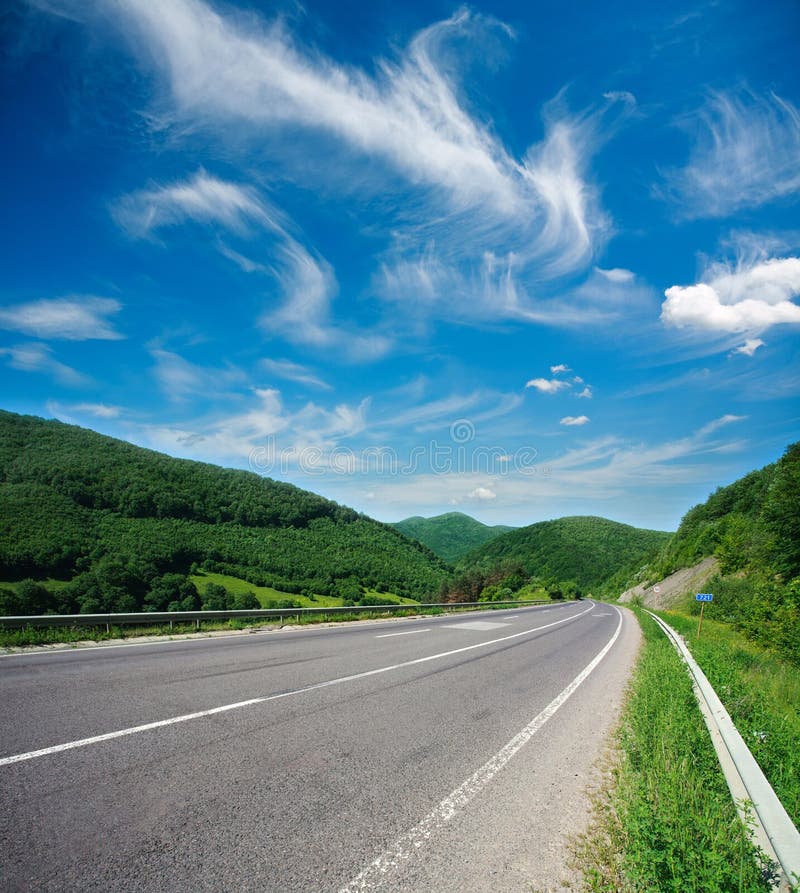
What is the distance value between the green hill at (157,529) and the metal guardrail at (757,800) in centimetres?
3842

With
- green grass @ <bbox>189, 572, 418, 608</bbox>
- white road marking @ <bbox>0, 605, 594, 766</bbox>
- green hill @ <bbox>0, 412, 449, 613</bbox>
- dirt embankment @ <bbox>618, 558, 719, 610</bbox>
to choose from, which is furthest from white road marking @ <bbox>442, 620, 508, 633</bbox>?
green grass @ <bbox>189, 572, 418, 608</bbox>

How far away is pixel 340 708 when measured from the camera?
6.28 metres

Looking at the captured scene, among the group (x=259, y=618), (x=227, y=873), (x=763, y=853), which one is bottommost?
(x=259, y=618)

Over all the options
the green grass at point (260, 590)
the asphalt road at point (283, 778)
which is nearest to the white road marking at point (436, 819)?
the asphalt road at point (283, 778)

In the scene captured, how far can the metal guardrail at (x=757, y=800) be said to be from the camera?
220 cm

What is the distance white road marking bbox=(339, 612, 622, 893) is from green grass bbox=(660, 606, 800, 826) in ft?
8.06

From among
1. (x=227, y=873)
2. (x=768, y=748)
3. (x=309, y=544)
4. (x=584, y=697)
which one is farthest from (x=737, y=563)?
(x=309, y=544)

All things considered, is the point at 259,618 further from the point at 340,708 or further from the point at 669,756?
the point at 669,756

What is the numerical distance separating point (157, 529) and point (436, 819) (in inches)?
3839

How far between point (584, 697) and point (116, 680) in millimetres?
7961

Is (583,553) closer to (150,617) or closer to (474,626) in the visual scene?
(474,626)

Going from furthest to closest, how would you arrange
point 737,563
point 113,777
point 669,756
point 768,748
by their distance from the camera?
point 737,563 < point 768,748 < point 669,756 < point 113,777

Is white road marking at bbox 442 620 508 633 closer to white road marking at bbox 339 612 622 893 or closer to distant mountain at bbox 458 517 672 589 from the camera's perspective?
white road marking at bbox 339 612 622 893

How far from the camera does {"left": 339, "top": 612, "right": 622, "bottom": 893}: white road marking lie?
2820 mm
